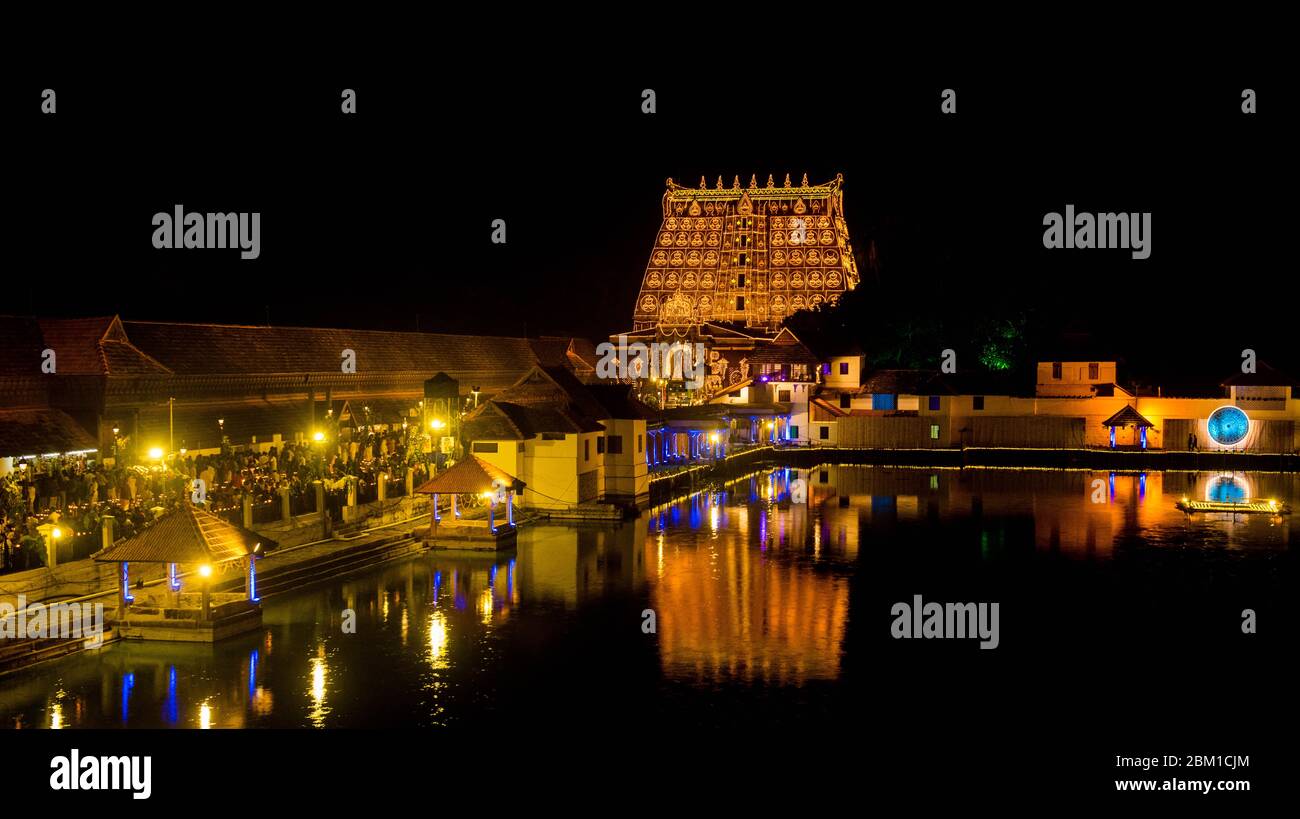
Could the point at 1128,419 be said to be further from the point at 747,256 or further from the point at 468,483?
the point at 468,483

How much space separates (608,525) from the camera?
94.5 feet

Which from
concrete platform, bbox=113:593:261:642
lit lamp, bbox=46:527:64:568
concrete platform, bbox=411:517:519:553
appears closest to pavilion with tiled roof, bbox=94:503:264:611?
concrete platform, bbox=113:593:261:642

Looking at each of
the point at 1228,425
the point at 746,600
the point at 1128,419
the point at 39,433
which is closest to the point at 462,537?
the point at 746,600

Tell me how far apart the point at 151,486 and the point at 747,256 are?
52686mm

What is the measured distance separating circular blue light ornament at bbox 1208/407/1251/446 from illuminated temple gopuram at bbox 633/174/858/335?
25157 mm

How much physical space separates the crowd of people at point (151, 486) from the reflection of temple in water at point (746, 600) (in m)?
7.28

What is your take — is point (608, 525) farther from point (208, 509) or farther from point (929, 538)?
point (208, 509)

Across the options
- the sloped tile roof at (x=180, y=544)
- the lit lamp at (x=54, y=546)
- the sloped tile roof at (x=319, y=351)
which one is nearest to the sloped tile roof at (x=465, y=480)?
the sloped tile roof at (x=319, y=351)

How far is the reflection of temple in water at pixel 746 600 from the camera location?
16.3 meters

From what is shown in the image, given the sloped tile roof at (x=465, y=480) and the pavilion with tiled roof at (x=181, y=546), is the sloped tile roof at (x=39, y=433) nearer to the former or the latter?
the pavilion with tiled roof at (x=181, y=546)

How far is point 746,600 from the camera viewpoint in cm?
2052
